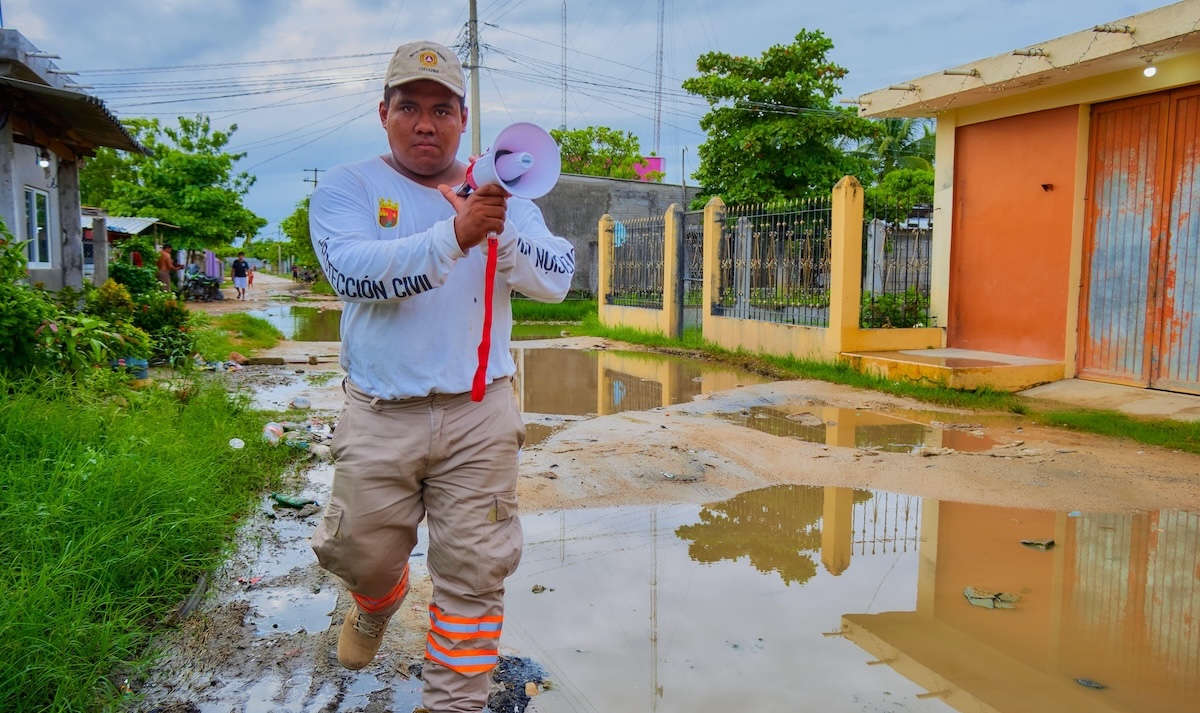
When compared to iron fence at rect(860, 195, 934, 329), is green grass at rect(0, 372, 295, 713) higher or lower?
lower

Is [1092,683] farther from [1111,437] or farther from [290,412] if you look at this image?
[290,412]

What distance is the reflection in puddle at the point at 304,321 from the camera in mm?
15691

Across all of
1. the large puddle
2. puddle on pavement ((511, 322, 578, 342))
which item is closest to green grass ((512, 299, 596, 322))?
puddle on pavement ((511, 322, 578, 342))

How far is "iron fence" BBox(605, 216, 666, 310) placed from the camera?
14.7 metres

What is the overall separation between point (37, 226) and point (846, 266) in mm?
10991

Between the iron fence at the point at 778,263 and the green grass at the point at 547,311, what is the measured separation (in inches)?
256

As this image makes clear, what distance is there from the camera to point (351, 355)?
241 centimetres

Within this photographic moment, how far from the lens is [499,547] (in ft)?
7.64

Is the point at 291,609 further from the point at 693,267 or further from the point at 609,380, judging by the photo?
the point at 693,267

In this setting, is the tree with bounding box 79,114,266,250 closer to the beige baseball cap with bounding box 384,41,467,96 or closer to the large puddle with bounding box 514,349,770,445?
the large puddle with bounding box 514,349,770,445

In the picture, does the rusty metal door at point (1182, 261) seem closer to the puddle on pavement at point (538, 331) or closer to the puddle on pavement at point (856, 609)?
the puddle on pavement at point (856, 609)

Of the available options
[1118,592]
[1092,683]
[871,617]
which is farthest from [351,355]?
[1118,592]

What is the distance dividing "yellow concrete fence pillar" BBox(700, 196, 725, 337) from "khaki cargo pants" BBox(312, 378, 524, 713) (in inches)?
422

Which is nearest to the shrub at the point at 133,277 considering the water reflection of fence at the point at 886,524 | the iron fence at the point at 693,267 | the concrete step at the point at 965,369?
the iron fence at the point at 693,267
